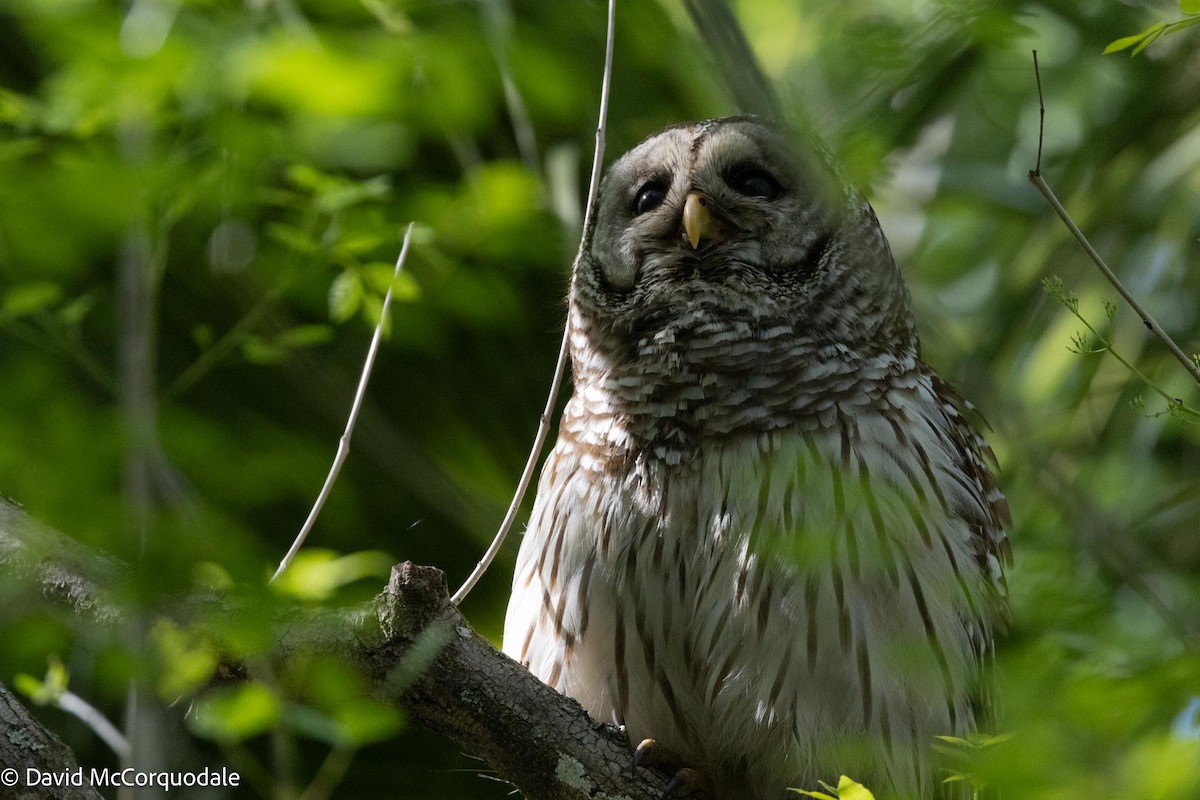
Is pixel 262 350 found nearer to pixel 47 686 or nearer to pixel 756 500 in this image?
pixel 47 686

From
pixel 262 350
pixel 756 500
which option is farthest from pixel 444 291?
pixel 756 500

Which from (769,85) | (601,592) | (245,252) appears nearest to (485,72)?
(769,85)

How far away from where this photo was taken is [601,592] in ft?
9.28

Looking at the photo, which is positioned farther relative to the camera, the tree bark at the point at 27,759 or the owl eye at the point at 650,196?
the owl eye at the point at 650,196

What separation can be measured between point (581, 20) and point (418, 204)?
731mm

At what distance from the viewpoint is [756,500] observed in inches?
106

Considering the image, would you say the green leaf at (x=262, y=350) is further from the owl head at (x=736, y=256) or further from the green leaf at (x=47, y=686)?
the green leaf at (x=47, y=686)

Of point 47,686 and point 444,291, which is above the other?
point 444,291

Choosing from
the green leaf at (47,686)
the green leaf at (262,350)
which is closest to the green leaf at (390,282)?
the green leaf at (262,350)

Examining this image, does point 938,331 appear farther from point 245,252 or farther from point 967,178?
point 967,178

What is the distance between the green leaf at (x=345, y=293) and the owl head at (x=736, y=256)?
0.64 meters

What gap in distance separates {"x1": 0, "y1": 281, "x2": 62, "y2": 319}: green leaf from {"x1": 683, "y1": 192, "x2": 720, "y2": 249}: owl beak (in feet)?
4.52

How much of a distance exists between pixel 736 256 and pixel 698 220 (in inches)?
5.5

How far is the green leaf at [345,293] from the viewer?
272cm
